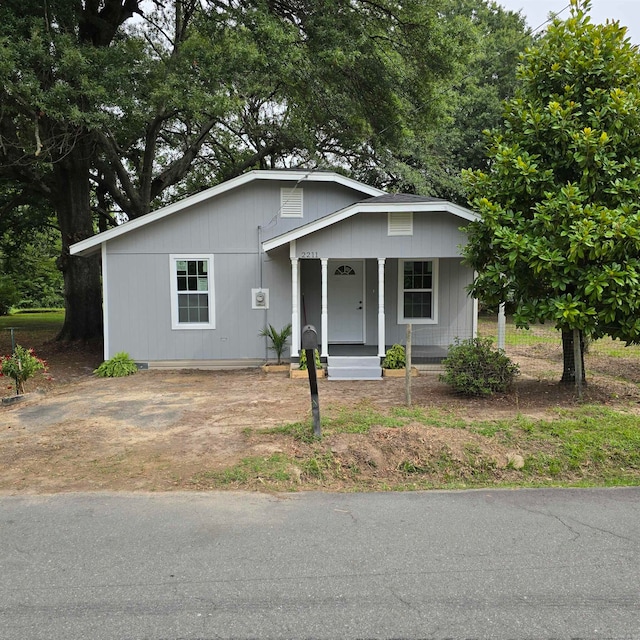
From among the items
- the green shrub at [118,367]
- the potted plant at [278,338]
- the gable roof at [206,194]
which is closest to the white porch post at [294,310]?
the potted plant at [278,338]

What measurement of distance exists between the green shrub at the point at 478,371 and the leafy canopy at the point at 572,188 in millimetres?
823

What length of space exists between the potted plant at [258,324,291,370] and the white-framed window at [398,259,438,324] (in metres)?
2.84

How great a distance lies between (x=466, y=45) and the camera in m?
13.2

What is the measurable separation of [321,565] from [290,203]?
32.0 feet

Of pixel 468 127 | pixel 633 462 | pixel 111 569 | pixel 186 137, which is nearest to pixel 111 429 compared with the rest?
pixel 111 569

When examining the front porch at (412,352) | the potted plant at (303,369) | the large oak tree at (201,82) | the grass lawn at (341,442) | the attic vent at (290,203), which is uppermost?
the large oak tree at (201,82)

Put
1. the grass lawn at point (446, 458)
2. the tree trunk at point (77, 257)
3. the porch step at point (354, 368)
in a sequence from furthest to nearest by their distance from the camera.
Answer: the tree trunk at point (77, 257), the porch step at point (354, 368), the grass lawn at point (446, 458)

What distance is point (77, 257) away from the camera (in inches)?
618

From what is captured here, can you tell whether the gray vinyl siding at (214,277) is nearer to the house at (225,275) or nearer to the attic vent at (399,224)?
the house at (225,275)

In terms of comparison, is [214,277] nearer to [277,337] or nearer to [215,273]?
[215,273]

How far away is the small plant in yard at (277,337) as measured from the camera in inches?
452

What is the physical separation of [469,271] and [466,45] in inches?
238

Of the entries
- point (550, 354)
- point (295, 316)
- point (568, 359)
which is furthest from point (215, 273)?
point (550, 354)

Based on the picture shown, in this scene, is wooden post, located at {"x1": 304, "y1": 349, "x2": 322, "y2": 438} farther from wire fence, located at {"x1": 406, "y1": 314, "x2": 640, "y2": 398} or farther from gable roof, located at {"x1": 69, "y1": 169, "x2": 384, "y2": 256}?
gable roof, located at {"x1": 69, "y1": 169, "x2": 384, "y2": 256}
